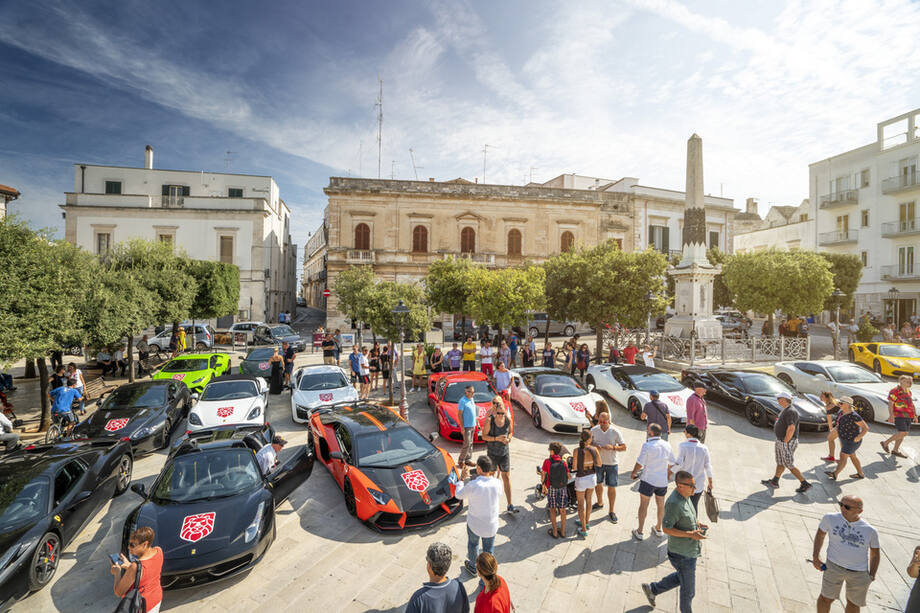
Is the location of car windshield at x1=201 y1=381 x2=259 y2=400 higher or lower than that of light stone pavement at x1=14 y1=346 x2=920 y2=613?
higher

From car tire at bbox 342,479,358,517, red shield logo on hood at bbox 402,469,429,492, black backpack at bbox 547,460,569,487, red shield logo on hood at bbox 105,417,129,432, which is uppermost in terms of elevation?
black backpack at bbox 547,460,569,487

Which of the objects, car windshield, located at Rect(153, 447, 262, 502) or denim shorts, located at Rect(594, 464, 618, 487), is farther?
denim shorts, located at Rect(594, 464, 618, 487)

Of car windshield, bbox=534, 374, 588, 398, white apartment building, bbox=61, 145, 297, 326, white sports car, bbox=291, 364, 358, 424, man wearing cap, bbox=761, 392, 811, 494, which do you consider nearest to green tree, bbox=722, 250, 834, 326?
car windshield, bbox=534, 374, 588, 398

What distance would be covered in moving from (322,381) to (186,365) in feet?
17.7

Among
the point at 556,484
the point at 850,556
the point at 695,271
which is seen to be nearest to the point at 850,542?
the point at 850,556

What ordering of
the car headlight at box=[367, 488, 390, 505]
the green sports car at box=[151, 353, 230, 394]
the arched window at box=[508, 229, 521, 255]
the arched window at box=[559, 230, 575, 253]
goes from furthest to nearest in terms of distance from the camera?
the arched window at box=[559, 230, 575, 253]
the arched window at box=[508, 229, 521, 255]
the green sports car at box=[151, 353, 230, 394]
the car headlight at box=[367, 488, 390, 505]

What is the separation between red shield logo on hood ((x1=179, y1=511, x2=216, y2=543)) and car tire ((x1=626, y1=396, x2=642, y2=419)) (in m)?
9.72

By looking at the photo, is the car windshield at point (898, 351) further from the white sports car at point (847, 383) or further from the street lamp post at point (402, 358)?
the street lamp post at point (402, 358)

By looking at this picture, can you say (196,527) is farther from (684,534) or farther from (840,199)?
(840,199)

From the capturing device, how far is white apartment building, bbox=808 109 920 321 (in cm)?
2998

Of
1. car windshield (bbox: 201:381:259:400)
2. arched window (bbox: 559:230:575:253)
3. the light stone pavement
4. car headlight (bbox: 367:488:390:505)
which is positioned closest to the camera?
the light stone pavement

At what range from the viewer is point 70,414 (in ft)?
31.8

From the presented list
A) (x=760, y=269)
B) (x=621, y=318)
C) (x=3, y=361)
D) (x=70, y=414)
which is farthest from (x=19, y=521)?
(x=760, y=269)

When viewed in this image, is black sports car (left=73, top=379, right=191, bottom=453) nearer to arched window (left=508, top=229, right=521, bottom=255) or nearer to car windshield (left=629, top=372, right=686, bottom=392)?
car windshield (left=629, top=372, right=686, bottom=392)
